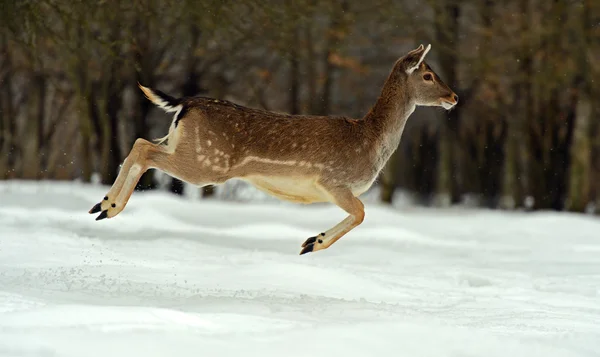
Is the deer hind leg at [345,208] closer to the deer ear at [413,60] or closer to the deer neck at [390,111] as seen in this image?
the deer neck at [390,111]

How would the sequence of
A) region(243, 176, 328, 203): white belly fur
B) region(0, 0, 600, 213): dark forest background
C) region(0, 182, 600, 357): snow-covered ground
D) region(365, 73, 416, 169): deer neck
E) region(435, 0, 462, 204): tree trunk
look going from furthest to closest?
1. region(435, 0, 462, 204): tree trunk
2. region(0, 0, 600, 213): dark forest background
3. region(365, 73, 416, 169): deer neck
4. region(243, 176, 328, 203): white belly fur
5. region(0, 182, 600, 357): snow-covered ground

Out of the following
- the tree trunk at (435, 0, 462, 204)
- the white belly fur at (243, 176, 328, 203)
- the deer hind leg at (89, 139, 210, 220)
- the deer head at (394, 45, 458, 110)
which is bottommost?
the tree trunk at (435, 0, 462, 204)

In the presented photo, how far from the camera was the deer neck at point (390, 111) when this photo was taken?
24.4 ft

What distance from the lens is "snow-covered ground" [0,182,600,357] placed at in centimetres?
603

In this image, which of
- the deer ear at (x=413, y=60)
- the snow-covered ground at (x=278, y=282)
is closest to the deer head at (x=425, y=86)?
the deer ear at (x=413, y=60)

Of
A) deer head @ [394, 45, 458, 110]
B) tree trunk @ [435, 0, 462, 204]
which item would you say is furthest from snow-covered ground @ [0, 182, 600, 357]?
tree trunk @ [435, 0, 462, 204]

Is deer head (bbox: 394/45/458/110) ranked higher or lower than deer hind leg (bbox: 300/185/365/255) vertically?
higher

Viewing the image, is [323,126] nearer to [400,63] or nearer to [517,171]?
[400,63]

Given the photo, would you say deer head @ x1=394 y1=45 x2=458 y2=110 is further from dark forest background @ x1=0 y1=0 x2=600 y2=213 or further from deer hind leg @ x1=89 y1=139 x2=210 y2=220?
dark forest background @ x1=0 y1=0 x2=600 y2=213

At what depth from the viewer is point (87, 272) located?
8.70 metres

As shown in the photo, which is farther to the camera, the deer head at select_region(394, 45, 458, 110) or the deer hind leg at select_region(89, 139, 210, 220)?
the deer head at select_region(394, 45, 458, 110)

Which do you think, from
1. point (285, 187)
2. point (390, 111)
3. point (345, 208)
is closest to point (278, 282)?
point (345, 208)

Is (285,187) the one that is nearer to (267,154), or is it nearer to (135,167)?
(267,154)

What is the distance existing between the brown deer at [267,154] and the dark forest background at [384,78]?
10392 mm
